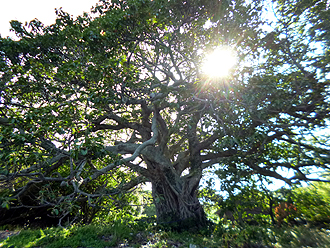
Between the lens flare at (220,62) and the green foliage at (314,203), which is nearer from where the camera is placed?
the green foliage at (314,203)

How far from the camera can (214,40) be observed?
604 cm

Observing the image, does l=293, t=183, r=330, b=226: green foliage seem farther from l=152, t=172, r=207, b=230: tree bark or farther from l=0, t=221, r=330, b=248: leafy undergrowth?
l=152, t=172, r=207, b=230: tree bark

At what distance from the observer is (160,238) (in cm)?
536

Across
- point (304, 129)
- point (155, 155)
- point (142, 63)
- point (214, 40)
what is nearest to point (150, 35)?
point (142, 63)

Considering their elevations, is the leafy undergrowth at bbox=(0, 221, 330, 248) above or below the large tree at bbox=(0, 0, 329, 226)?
below

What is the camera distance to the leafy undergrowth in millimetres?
2582

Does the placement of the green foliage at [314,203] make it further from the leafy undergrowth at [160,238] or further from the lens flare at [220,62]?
the lens flare at [220,62]

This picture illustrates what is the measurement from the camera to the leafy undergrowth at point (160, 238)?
2582mm

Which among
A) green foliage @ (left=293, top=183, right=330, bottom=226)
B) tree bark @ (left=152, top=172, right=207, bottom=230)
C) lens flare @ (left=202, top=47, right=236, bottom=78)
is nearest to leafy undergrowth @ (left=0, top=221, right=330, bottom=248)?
green foliage @ (left=293, top=183, right=330, bottom=226)

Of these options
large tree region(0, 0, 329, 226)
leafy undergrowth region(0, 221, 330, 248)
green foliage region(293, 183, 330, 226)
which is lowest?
leafy undergrowth region(0, 221, 330, 248)

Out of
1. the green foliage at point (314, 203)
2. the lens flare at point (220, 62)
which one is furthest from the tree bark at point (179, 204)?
the lens flare at point (220, 62)

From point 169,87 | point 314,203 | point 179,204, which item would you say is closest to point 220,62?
point 169,87

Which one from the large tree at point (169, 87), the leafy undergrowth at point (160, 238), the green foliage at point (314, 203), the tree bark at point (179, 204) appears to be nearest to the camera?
the leafy undergrowth at point (160, 238)

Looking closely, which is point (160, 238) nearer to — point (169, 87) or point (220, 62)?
point (169, 87)
